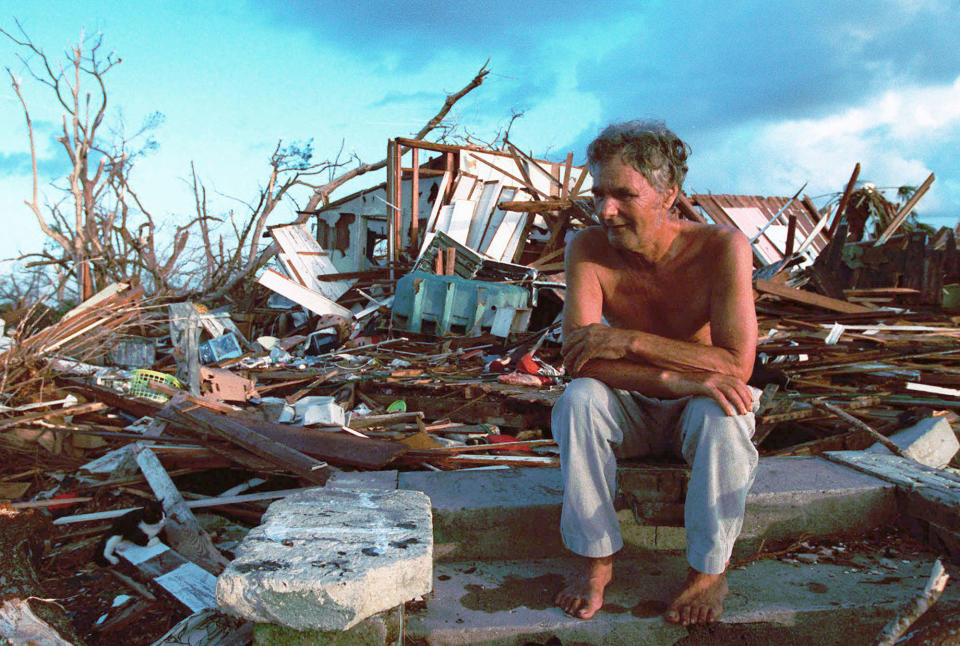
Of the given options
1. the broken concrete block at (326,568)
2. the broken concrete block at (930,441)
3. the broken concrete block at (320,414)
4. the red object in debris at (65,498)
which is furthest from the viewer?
the broken concrete block at (320,414)

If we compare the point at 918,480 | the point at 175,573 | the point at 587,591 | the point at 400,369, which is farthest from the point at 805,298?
the point at 175,573

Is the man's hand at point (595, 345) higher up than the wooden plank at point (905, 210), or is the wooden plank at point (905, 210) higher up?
the wooden plank at point (905, 210)

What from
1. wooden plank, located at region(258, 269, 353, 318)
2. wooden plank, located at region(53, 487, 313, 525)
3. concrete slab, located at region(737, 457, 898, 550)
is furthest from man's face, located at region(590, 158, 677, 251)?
wooden plank, located at region(258, 269, 353, 318)

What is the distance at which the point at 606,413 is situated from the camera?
2586 mm

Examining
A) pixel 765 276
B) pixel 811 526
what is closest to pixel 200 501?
pixel 811 526

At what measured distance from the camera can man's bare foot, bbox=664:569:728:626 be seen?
2377 millimetres

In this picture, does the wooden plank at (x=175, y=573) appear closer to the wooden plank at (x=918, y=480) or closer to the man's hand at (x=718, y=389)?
the man's hand at (x=718, y=389)

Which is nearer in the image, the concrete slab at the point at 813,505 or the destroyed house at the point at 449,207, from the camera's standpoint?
the concrete slab at the point at 813,505

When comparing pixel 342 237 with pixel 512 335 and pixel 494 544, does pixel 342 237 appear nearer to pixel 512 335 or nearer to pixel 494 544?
pixel 512 335

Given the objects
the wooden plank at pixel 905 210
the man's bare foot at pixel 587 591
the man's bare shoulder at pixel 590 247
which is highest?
the wooden plank at pixel 905 210

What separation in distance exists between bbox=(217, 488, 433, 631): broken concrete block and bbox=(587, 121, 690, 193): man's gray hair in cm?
165

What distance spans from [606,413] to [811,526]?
145 cm

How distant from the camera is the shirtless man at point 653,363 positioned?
2441 millimetres

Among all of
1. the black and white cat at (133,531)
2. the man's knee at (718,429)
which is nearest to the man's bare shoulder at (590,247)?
the man's knee at (718,429)
